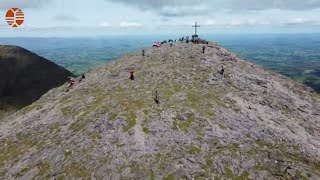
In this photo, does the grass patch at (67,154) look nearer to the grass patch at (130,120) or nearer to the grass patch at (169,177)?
the grass patch at (130,120)

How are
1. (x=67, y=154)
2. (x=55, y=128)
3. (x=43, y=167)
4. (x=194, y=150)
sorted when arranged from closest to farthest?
(x=194, y=150) → (x=43, y=167) → (x=67, y=154) → (x=55, y=128)

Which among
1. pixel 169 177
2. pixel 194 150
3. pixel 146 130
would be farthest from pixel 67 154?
pixel 194 150

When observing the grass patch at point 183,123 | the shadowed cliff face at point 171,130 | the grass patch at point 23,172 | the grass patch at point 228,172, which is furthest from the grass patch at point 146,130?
the grass patch at point 23,172

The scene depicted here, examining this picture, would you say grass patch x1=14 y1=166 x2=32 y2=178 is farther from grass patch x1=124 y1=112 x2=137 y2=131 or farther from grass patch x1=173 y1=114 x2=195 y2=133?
grass patch x1=173 y1=114 x2=195 y2=133

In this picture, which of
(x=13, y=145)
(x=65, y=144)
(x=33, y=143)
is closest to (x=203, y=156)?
(x=65, y=144)

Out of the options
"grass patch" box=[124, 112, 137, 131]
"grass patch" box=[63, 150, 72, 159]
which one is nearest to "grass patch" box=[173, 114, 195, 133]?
"grass patch" box=[124, 112, 137, 131]

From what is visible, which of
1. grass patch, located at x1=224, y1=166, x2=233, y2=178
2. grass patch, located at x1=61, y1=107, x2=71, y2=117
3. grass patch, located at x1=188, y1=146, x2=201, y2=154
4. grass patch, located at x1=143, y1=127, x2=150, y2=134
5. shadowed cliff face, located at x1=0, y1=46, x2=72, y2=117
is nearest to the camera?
grass patch, located at x1=224, y1=166, x2=233, y2=178

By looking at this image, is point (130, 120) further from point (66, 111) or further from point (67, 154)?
point (66, 111)

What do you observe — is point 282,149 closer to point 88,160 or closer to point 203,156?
point 203,156
